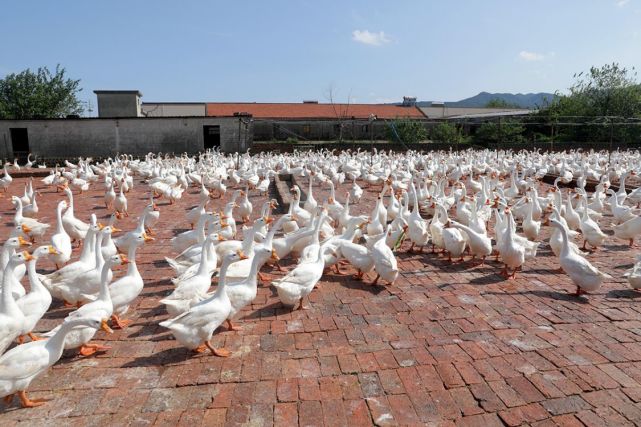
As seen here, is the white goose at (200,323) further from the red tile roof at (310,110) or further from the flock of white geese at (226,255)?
the red tile roof at (310,110)

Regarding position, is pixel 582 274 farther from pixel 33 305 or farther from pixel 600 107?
pixel 600 107

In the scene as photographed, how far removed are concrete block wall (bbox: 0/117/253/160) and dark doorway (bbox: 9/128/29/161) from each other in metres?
0.25

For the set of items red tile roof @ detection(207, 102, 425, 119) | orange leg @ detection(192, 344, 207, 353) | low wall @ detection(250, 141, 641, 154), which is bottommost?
orange leg @ detection(192, 344, 207, 353)

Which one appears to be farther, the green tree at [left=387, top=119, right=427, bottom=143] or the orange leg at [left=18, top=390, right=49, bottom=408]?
the green tree at [left=387, top=119, right=427, bottom=143]

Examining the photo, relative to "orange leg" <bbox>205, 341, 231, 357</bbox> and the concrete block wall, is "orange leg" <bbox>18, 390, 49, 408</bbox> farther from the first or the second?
the concrete block wall

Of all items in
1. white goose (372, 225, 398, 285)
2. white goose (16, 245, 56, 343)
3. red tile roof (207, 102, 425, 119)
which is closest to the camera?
white goose (16, 245, 56, 343)

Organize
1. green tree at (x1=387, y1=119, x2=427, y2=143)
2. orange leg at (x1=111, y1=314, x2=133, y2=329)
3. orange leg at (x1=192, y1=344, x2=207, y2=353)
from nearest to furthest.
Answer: orange leg at (x1=192, y1=344, x2=207, y2=353), orange leg at (x1=111, y1=314, x2=133, y2=329), green tree at (x1=387, y1=119, x2=427, y2=143)

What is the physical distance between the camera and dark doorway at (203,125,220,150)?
30469mm

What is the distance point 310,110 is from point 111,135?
22.0 meters

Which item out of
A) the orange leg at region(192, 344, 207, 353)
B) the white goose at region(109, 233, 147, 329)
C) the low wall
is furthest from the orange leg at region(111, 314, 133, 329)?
the low wall

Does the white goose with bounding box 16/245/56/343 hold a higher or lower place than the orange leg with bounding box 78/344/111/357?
higher

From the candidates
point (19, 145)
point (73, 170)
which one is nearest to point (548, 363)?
point (73, 170)

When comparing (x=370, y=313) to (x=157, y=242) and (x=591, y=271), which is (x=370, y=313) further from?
(x=157, y=242)

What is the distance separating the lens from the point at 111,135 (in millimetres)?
28453
